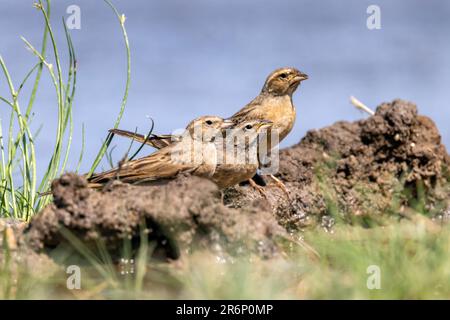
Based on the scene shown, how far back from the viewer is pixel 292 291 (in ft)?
17.8

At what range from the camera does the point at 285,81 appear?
33.6ft

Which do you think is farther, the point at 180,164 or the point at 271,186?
the point at 271,186

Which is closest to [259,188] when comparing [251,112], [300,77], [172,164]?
[251,112]

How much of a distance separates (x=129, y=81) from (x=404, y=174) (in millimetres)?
3333

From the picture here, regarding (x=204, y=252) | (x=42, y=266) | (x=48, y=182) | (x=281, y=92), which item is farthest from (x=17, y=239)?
(x=281, y=92)

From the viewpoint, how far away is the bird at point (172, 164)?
784 centimetres

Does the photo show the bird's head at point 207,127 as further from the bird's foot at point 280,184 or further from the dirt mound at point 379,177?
the bird's foot at point 280,184

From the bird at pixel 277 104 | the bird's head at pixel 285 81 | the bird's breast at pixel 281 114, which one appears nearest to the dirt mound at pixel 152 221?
the bird at pixel 277 104

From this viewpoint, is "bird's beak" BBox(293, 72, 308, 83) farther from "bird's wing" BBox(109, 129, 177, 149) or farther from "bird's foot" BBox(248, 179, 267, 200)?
"bird's wing" BBox(109, 129, 177, 149)

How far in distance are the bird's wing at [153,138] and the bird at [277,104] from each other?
0.05ft

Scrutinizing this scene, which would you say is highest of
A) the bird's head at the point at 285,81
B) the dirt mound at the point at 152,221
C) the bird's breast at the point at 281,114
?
the bird's head at the point at 285,81

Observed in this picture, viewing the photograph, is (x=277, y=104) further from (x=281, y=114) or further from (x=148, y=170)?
(x=148, y=170)
